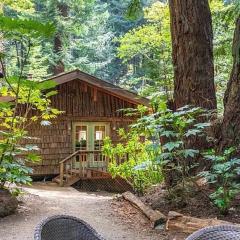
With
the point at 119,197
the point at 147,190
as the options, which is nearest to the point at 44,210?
the point at 119,197

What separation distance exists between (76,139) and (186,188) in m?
10.2

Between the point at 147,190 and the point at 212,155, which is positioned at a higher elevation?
the point at 212,155

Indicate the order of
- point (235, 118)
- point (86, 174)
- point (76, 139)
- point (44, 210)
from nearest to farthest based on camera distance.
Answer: point (235, 118) → point (44, 210) → point (86, 174) → point (76, 139)

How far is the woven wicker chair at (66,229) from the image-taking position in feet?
8.00

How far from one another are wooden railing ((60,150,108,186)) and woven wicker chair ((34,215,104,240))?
10384 mm

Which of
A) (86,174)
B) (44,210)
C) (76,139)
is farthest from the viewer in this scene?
(76,139)

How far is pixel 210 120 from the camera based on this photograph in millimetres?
5719

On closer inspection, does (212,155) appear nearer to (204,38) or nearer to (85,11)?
(204,38)

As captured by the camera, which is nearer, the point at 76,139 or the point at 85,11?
the point at 76,139

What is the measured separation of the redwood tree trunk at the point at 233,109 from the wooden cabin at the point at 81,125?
8.64 meters

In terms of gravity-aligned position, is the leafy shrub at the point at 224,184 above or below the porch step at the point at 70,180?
above

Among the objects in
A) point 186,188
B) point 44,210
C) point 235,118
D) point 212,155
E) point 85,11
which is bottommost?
point 44,210

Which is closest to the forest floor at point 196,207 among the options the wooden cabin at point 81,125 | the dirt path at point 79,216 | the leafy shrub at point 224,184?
the leafy shrub at point 224,184

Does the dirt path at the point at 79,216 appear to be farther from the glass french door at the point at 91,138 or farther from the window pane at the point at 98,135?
the window pane at the point at 98,135
